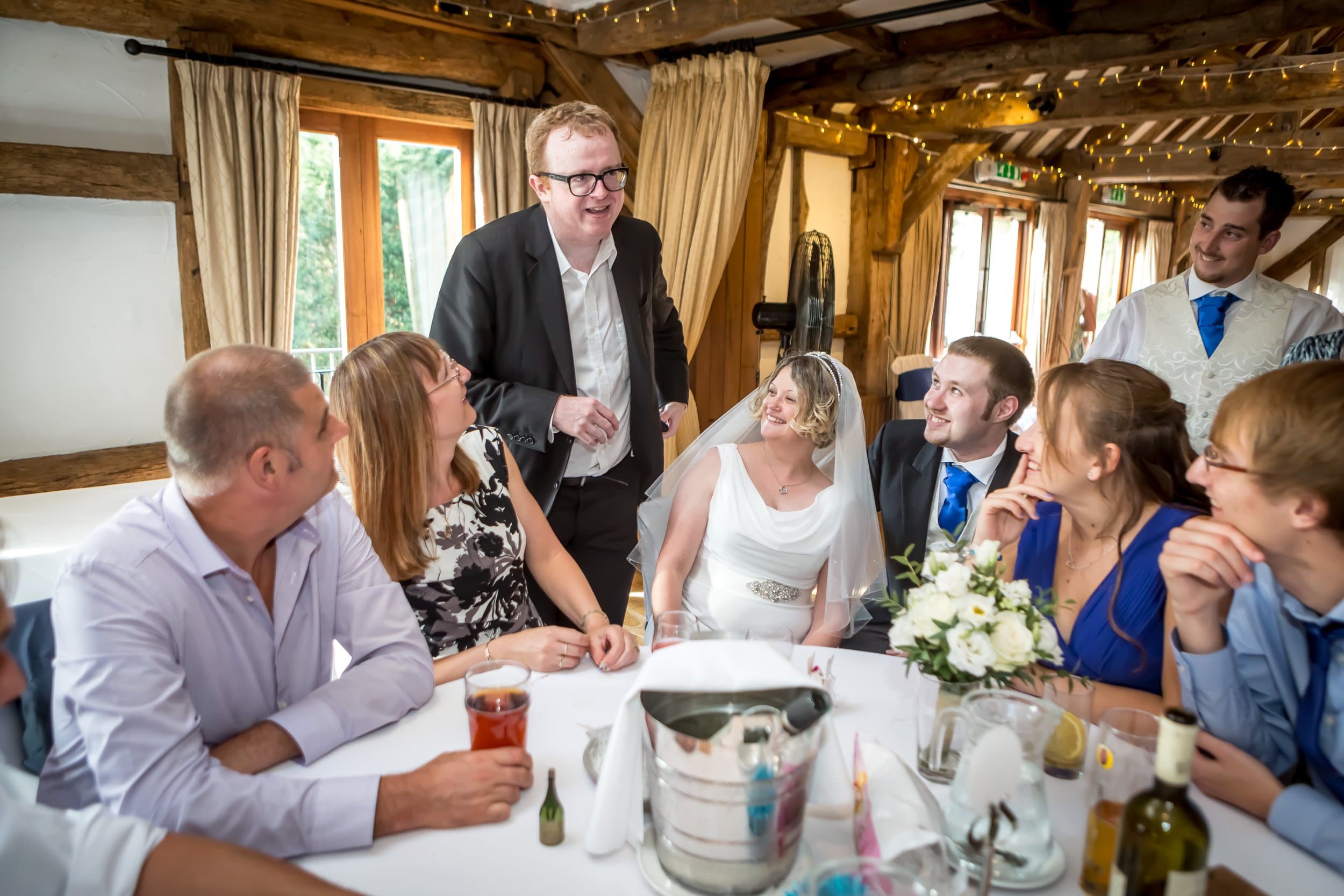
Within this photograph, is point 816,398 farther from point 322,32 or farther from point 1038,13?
point 322,32

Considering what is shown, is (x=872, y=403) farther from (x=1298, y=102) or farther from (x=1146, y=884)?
(x=1146, y=884)

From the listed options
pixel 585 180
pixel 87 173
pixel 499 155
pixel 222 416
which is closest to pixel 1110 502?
pixel 585 180

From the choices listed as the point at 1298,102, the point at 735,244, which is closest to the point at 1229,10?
the point at 1298,102

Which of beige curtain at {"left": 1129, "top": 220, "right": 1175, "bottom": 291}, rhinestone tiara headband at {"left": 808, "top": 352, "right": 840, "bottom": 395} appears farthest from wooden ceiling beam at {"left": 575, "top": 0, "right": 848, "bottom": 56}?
beige curtain at {"left": 1129, "top": 220, "right": 1175, "bottom": 291}

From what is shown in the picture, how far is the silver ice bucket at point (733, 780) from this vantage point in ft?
3.00

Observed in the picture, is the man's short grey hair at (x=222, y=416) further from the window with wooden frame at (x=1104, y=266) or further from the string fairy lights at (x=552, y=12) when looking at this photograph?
the window with wooden frame at (x=1104, y=266)

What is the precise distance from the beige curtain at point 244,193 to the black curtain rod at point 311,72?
35 millimetres

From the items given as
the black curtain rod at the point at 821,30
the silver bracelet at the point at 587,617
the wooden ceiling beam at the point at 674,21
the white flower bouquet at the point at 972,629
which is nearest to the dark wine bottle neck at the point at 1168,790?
the white flower bouquet at the point at 972,629

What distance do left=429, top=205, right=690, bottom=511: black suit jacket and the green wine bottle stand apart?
1.82m

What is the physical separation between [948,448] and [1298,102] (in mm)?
5004

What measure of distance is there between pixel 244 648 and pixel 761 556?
4.73 feet

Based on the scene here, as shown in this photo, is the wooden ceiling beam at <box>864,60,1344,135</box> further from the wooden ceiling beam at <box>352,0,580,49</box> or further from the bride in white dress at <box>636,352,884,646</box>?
the bride in white dress at <box>636,352,884,646</box>

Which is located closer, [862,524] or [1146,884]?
[1146,884]

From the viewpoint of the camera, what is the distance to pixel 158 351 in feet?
12.9
